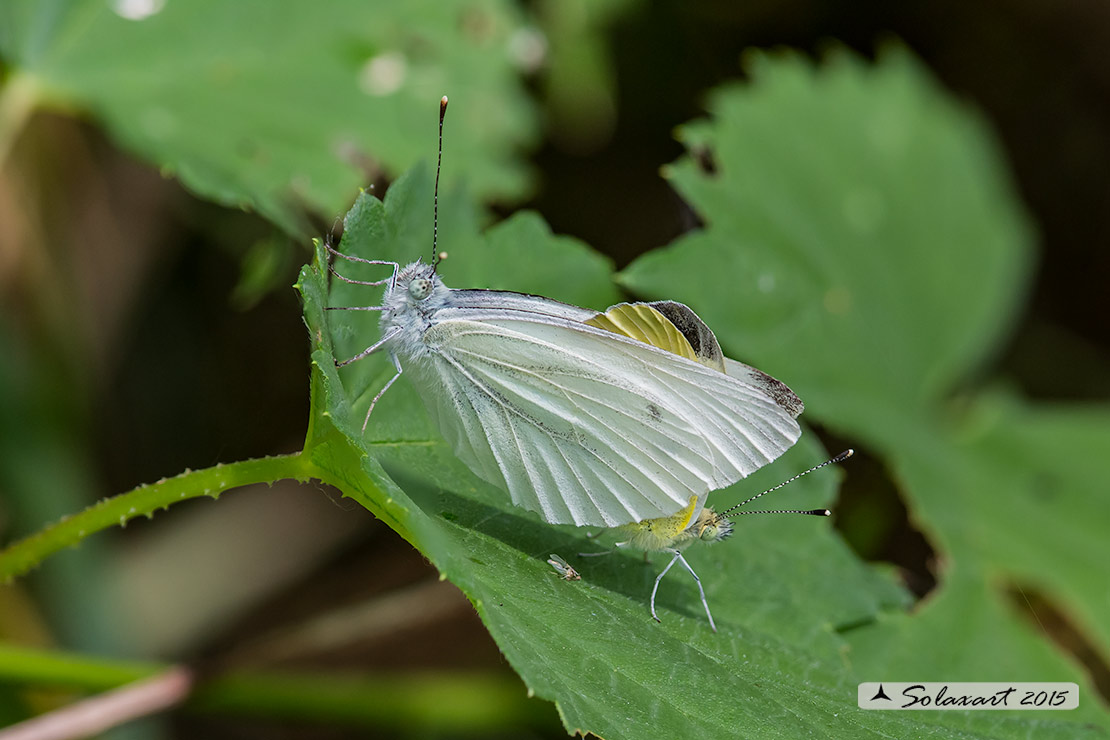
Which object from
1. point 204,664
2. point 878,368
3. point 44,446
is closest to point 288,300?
point 44,446

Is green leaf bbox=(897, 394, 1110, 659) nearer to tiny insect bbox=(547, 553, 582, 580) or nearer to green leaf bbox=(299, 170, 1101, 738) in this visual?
green leaf bbox=(299, 170, 1101, 738)

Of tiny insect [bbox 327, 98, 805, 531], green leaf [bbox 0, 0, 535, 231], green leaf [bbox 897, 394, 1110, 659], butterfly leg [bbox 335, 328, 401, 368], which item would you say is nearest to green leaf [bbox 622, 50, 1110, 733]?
green leaf [bbox 897, 394, 1110, 659]

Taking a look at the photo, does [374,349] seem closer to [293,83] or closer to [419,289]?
[419,289]

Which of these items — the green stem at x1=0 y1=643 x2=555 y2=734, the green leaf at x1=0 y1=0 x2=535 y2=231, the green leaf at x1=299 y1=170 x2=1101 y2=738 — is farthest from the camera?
the green leaf at x1=0 y1=0 x2=535 y2=231

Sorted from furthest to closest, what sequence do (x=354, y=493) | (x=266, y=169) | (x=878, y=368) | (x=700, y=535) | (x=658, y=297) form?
(x=878, y=368), (x=266, y=169), (x=658, y=297), (x=700, y=535), (x=354, y=493)

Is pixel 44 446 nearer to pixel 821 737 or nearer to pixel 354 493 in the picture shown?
pixel 354 493

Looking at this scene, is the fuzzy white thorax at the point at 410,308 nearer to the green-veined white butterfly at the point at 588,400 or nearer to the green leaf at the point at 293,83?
the green-veined white butterfly at the point at 588,400
